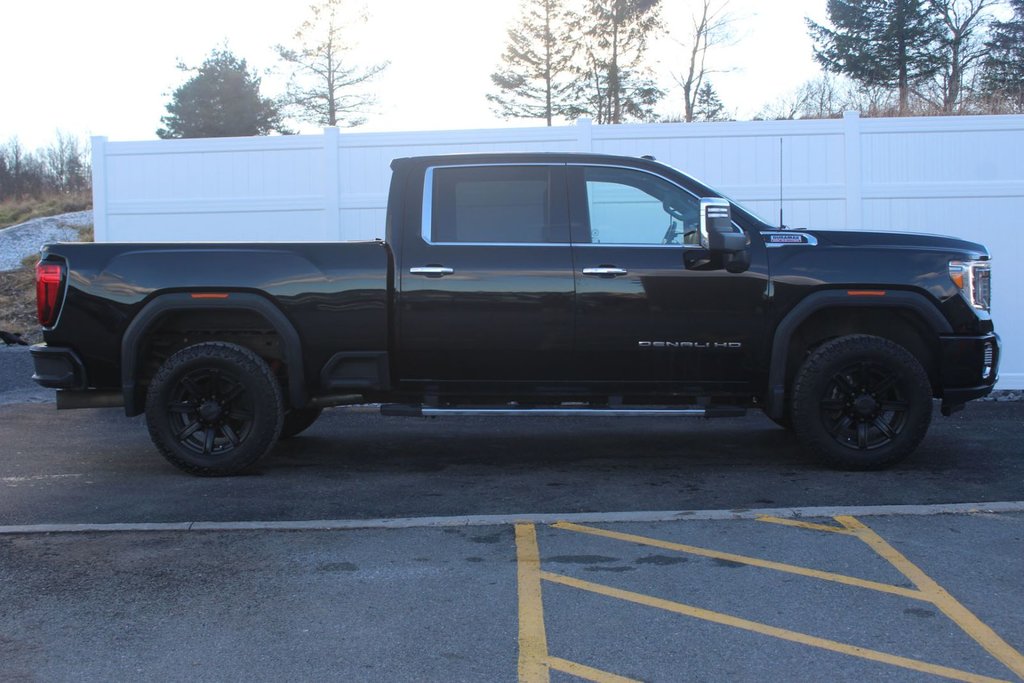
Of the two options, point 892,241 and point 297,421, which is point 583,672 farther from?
point 297,421

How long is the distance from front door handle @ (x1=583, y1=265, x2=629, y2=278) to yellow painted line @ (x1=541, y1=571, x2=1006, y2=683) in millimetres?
2437

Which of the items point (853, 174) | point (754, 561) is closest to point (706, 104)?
point (853, 174)

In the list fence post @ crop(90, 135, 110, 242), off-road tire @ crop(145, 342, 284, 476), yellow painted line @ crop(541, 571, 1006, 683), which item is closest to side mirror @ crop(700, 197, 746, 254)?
yellow painted line @ crop(541, 571, 1006, 683)

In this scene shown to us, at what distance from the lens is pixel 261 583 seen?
4488mm

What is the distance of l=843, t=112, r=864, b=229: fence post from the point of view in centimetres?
1049

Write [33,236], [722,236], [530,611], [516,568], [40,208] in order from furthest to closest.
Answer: [40,208]
[33,236]
[722,236]
[516,568]
[530,611]

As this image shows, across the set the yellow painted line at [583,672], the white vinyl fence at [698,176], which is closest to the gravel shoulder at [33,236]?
the white vinyl fence at [698,176]

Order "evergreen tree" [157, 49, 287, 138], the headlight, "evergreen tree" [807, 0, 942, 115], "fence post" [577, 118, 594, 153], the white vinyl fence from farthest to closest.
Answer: "evergreen tree" [157, 49, 287, 138], "evergreen tree" [807, 0, 942, 115], "fence post" [577, 118, 594, 153], the white vinyl fence, the headlight

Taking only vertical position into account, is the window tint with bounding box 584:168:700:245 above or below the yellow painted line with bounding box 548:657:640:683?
above

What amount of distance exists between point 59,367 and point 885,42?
111 ft

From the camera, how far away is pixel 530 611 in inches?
162

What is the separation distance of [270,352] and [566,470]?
2188mm

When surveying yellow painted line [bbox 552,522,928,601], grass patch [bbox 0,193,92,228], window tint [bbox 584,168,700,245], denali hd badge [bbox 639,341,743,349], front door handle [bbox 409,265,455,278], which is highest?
grass patch [bbox 0,193,92,228]

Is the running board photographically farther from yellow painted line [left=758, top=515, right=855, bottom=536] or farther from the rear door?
yellow painted line [left=758, top=515, right=855, bottom=536]
